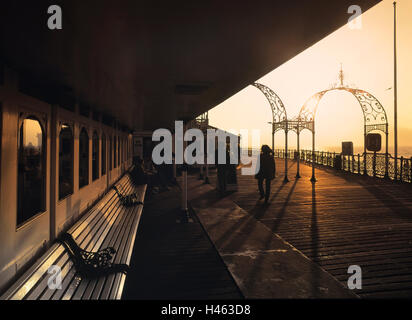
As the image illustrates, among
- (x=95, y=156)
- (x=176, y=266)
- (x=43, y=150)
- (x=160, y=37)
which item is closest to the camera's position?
(x=160, y=37)

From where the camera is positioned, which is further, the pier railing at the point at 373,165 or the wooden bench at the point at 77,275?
the pier railing at the point at 373,165

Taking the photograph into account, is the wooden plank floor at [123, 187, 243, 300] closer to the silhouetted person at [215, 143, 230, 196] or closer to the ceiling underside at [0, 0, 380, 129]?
the ceiling underside at [0, 0, 380, 129]

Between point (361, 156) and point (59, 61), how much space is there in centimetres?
1867

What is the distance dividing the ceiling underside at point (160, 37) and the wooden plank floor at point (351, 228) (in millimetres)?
3241

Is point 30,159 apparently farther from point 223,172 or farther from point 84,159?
point 223,172

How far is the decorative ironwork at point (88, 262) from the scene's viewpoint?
289cm

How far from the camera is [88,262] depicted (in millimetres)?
Result: 2949

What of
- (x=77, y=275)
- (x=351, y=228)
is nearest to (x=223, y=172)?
(x=351, y=228)

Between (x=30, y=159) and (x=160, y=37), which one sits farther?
(x=30, y=159)

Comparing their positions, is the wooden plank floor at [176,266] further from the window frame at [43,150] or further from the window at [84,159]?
the window at [84,159]

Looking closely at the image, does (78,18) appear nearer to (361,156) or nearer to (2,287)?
(2,287)

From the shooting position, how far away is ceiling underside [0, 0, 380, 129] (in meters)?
1.61

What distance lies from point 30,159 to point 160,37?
258 cm

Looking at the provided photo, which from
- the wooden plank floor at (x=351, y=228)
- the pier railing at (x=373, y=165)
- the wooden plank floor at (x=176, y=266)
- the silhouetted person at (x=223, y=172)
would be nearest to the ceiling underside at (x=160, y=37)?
the wooden plank floor at (x=176, y=266)
